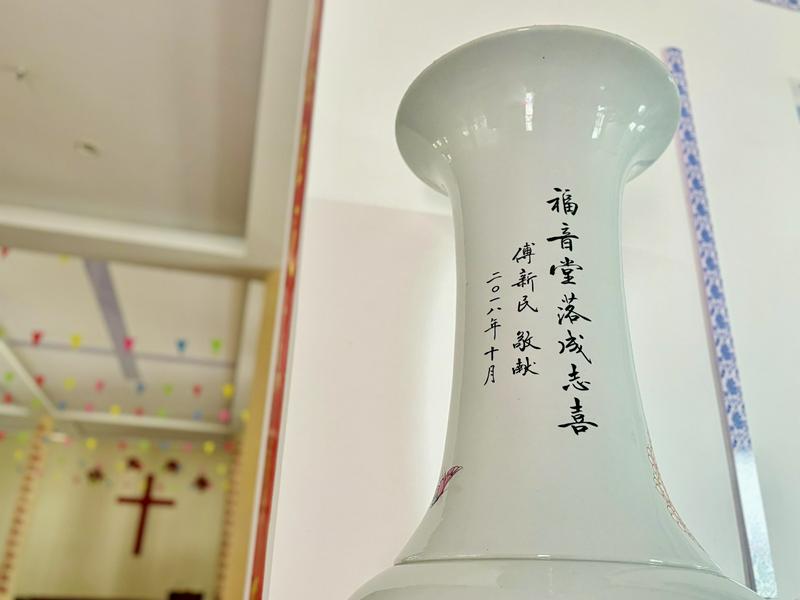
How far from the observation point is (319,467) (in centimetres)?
64

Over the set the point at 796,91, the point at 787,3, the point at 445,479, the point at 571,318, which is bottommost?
the point at 445,479

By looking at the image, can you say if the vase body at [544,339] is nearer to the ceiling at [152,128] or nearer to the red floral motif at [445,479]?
the red floral motif at [445,479]

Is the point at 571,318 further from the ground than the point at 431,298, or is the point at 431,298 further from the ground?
the point at 431,298

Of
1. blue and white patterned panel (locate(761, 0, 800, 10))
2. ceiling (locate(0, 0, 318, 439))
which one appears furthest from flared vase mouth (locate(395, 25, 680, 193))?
blue and white patterned panel (locate(761, 0, 800, 10))

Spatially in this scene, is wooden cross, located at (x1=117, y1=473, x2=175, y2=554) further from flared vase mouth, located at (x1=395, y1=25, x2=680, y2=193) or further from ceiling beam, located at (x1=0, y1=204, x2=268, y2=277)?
flared vase mouth, located at (x1=395, y1=25, x2=680, y2=193)

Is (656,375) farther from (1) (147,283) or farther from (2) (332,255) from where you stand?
(1) (147,283)

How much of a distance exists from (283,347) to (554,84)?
45 cm

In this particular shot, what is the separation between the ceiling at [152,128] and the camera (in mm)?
1836

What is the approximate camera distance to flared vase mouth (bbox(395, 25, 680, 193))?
0.49 m

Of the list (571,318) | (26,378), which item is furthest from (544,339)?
(26,378)

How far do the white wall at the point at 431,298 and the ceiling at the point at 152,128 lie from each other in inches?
35.8

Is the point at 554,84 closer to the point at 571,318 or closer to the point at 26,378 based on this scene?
the point at 571,318

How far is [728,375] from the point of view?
0.78m

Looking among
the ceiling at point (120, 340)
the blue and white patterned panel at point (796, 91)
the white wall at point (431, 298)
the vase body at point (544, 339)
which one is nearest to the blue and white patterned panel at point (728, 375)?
the white wall at point (431, 298)
